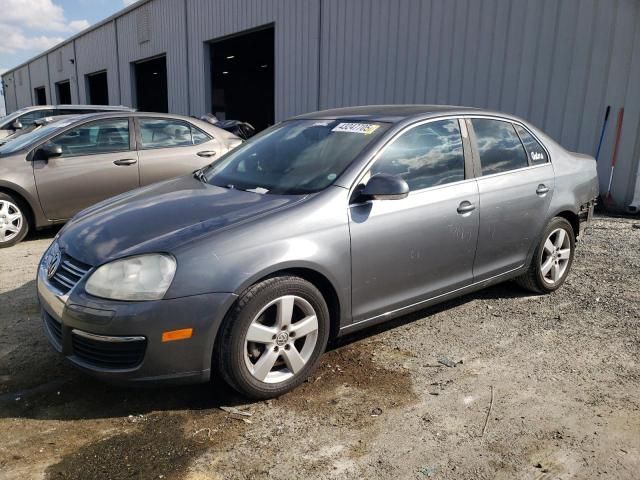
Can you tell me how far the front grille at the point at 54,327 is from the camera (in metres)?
2.80

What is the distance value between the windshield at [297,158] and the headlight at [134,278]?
891 millimetres

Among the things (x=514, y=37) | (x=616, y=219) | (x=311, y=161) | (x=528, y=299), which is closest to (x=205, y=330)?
(x=311, y=161)

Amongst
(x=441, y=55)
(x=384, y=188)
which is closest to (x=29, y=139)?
(x=384, y=188)

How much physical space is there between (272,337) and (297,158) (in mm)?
1281

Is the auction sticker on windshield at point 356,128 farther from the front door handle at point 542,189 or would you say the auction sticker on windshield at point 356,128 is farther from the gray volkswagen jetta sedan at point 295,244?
the front door handle at point 542,189

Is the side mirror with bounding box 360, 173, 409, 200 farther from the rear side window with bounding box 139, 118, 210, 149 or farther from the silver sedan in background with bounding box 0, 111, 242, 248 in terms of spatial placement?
the rear side window with bounding box 139, 118, 210, 149

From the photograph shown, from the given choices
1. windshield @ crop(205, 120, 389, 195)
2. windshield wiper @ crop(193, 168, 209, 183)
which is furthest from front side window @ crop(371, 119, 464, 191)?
windshield wiper @ crop(193, 168, 209, 183)

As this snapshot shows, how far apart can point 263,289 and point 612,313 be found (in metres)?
3.01

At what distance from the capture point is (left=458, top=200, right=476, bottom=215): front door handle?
3.55 meters

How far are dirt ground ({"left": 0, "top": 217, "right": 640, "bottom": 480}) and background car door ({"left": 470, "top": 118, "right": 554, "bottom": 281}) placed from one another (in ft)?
1.74

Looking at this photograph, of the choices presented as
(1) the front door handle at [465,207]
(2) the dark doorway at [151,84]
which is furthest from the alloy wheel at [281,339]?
(2) the dark doorway at [151,84]

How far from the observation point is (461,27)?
9.48 meters

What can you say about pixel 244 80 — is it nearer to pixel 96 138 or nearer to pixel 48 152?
pixel 96 138

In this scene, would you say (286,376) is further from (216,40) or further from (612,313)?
(216,40)
